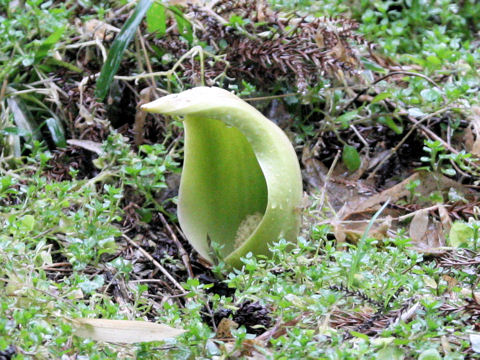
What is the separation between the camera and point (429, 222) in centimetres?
161

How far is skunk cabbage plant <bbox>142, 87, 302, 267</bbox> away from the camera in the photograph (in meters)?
1.32

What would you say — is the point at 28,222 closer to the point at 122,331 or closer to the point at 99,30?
the point at 122,331

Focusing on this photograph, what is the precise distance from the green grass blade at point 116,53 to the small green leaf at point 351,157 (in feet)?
1.95

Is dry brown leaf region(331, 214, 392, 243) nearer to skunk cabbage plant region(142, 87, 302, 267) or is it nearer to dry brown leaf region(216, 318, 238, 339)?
skunk cabbage plant region(142, 87, 302, 267)

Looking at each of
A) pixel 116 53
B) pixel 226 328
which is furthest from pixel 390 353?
pixel 116 53

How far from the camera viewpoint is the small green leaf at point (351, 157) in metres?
1.75

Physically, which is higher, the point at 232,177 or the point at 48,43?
the point at 48,43

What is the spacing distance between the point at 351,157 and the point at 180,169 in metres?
0.43

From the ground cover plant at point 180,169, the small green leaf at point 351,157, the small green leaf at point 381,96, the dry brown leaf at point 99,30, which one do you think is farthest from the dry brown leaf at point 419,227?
the dry brown leaf at point 99,30

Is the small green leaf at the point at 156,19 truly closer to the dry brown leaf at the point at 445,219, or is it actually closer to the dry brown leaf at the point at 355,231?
the dry brown leaf at the point at 355,231

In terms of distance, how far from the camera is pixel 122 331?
1074mm

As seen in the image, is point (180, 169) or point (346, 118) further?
point (346, 118)

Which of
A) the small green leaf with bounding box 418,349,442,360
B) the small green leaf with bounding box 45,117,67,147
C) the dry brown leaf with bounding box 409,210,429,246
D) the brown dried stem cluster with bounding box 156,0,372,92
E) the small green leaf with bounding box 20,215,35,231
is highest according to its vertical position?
the brown dried stem cluster with bounding box 156,0,372,92

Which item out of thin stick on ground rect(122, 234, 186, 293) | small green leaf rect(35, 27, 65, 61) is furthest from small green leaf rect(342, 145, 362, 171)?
small green leaf rect(35, 27, 65, 61)
